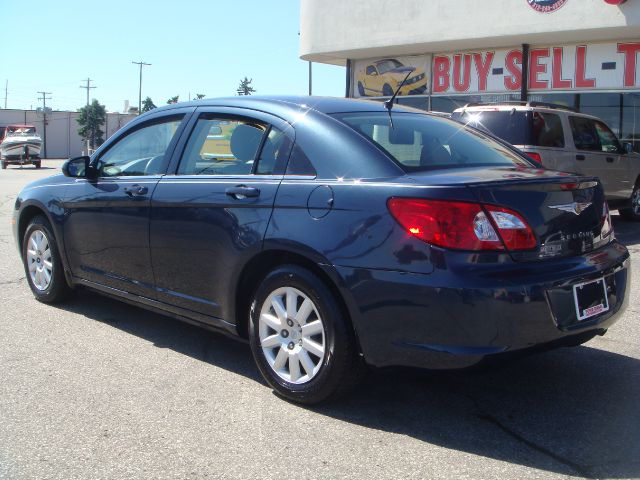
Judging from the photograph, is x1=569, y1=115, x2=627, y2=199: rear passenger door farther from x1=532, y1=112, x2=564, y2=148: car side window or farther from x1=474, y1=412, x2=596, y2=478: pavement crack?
x1=474, y1=412, x2=596, y2=478: pavement crack

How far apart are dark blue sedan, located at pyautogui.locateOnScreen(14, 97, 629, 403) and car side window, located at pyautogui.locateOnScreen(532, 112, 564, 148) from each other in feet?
18.8

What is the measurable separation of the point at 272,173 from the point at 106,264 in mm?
1760

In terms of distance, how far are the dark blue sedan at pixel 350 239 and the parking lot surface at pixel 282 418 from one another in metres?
0.32

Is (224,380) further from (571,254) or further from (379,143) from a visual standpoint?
(571,254)

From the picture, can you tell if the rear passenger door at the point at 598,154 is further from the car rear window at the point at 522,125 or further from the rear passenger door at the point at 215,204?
the rear passenger door at the point at 215,204

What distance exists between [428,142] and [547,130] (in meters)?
6.60

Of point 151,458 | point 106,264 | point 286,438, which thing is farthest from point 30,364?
point 286,438

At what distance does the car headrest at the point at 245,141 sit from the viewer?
4.26 metres

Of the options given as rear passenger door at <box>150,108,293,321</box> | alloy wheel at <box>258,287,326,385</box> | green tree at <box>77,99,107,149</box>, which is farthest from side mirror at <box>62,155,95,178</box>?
green tree at <box>77,99,107,149</box>

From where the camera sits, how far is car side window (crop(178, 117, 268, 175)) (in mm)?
4273

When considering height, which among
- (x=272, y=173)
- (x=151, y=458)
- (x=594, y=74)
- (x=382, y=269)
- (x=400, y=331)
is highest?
(x=594, y=74)

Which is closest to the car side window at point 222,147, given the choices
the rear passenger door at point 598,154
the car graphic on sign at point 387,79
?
the rear passenger door at point 598,154

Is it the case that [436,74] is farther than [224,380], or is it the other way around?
[436,74]

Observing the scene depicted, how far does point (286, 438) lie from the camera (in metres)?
3.46
